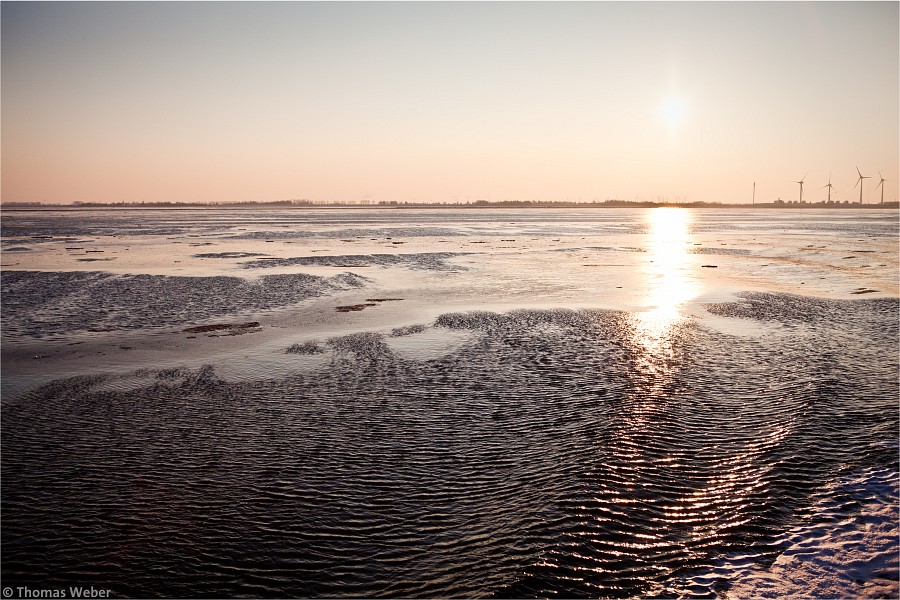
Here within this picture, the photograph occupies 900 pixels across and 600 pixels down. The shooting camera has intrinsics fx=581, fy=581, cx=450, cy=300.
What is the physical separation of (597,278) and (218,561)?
27956mm

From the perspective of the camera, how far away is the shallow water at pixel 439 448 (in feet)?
22.1

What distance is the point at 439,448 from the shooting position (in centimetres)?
974

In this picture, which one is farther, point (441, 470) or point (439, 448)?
point (439, 448)

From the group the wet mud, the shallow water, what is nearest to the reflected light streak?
the shallow water

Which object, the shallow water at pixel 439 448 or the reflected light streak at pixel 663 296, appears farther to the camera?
the reflected light streak at pixel 663 296

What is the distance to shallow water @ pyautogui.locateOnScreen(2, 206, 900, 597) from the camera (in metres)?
6.73

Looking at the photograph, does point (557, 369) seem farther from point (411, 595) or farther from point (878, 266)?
point (878, 266)

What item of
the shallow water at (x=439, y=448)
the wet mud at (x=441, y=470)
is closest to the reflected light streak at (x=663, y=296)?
the shallow water at (x=439, y=448)

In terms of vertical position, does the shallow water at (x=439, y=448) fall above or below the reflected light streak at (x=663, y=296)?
below

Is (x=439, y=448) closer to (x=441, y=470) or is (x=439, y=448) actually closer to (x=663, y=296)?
(x=441, y=470)

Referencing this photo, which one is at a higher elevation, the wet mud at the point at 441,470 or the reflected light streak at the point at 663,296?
the reflected light streak at the point at 663,296

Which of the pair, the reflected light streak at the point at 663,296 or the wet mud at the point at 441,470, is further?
the reflected light streak at the point at 663,296

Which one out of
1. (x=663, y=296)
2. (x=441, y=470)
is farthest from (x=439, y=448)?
(x=663, y=296)

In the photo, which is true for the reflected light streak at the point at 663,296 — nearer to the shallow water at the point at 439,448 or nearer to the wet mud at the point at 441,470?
the shallow water at the point at 439,448
